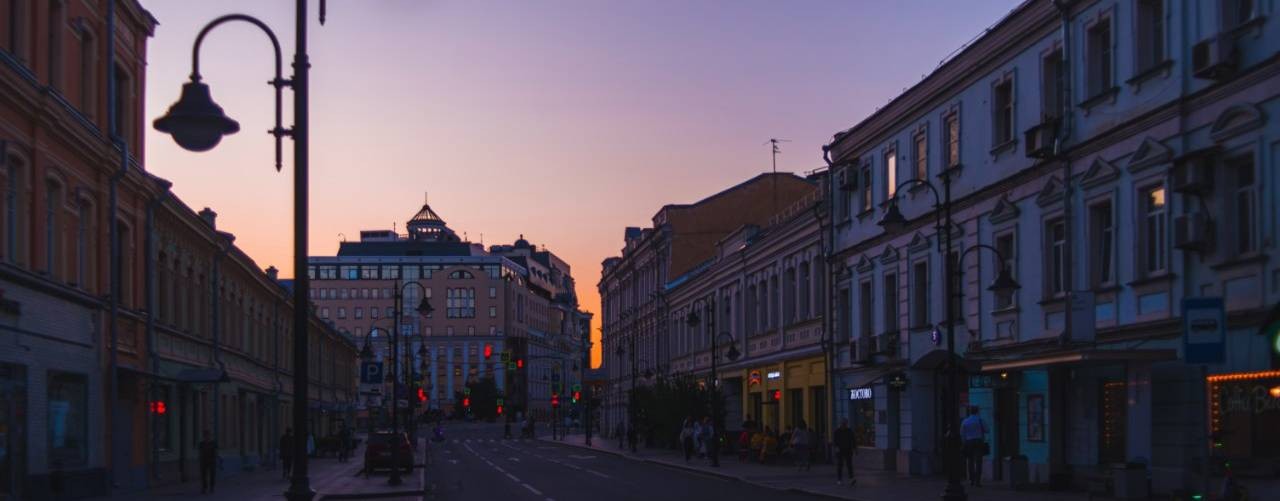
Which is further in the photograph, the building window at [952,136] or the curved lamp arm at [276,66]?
the building window at [952,136]

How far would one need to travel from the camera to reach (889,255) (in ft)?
132

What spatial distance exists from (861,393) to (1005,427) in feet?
31.9

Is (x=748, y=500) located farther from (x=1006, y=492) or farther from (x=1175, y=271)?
(x=1175, y=271)

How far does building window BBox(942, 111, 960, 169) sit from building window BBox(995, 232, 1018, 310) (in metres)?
2.94

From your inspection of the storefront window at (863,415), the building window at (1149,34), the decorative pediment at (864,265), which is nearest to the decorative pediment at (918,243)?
the decorative pediment at (864,265)

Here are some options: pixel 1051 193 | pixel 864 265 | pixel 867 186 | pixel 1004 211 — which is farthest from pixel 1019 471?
pixel 867 186

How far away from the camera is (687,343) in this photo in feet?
237

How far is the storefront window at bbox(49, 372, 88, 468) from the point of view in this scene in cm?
2812

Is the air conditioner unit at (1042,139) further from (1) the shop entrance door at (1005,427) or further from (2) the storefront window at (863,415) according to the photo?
(2) the storefront window at (863,415)

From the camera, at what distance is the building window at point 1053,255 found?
1166 inches

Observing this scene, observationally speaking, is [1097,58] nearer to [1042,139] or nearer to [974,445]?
[1042,139]

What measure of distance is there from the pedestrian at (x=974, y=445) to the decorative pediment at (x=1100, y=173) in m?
6.16

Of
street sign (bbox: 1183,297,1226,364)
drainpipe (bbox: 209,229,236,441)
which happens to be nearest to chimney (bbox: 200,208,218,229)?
drainpipe (bbox: 209,229,236,441)

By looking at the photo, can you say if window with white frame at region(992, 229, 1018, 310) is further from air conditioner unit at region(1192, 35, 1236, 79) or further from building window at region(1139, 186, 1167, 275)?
air conditioner unit at region(1192, 35, 1236, 79)
